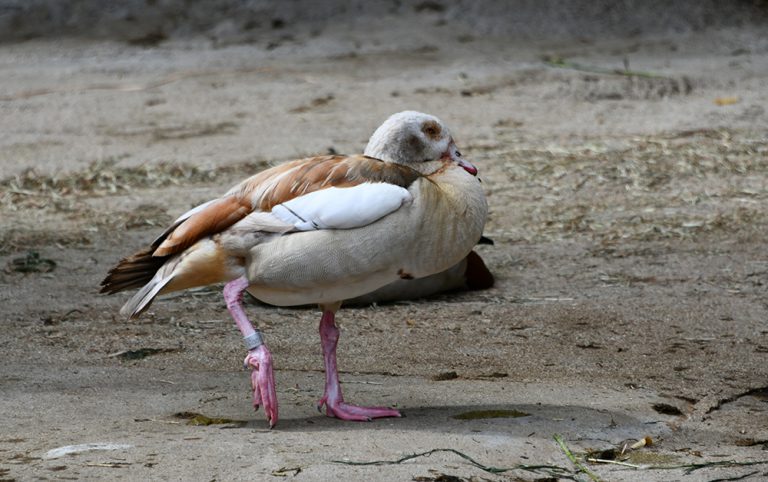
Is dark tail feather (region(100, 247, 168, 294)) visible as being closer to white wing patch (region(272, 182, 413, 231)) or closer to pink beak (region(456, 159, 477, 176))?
white wing patch (region(272, 182, 413, 231))

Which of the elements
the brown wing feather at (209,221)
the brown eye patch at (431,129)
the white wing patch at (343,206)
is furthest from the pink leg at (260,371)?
the brown eye patch at (431,129)

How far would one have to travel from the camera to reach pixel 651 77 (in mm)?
10781

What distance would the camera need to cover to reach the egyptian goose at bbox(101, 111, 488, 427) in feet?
14.4

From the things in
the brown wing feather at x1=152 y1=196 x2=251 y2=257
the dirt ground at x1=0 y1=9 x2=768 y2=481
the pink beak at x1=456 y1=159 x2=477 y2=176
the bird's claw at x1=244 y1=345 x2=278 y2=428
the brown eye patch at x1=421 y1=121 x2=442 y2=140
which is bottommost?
the dirt ground at x1=0 y1=9 x2=768 y2=481

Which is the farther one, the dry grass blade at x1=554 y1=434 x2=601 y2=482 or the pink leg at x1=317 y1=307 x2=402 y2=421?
the pink leg at x1=317 y1=307 x2=402 y2=421

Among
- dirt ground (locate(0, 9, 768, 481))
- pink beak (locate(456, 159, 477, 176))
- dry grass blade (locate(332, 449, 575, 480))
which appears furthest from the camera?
pink beak (locate(456, 159, 477, 176))

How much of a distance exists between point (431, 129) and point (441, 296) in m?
2.00

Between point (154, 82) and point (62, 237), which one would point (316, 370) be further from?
point (154, 82)

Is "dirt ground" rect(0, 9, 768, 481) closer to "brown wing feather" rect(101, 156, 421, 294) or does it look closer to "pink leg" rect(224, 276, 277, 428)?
"pink leg" rect(224, 276, 277, 428)

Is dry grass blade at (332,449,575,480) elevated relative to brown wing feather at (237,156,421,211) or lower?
lower

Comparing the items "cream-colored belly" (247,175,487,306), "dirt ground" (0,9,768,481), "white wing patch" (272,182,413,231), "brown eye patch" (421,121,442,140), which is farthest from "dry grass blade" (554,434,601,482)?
"brown eye patch" (421,121,442,140)

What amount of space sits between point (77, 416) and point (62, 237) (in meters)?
3.39

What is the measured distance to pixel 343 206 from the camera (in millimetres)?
4387

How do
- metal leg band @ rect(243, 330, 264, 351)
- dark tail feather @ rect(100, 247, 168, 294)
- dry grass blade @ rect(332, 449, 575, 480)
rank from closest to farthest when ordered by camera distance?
dry grass blade @ rect(332, 449, 575, 480), metal leg band @ rect(243, 330, 264, 351), dark tail feather @ rect(100, 247, 168, 294)
